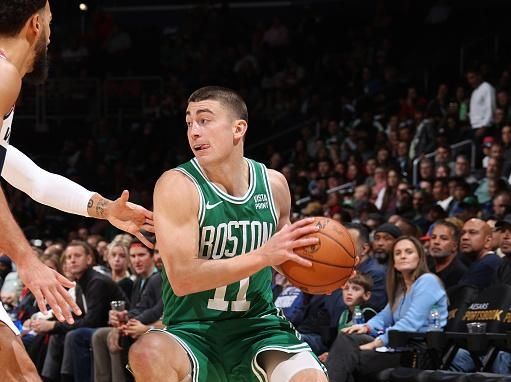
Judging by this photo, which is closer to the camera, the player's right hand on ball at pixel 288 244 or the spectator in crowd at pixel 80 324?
the player's right hand on ball at pixel 288 244

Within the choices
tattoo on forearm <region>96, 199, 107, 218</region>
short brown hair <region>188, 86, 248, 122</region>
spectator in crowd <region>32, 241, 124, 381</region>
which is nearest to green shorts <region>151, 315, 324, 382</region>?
tattoo on forearm <region>96, 199, 107, 218</region>

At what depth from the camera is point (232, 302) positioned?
185 inches

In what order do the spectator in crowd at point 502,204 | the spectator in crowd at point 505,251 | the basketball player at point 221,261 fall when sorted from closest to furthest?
the basketball player at point 221,261, the spectator in crowd at point 505,251, the spectator in crowd at point 502,204

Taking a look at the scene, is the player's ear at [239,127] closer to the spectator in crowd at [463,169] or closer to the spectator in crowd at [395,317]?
the spectator in crowd at [395,317]

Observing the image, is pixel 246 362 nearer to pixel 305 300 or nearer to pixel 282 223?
pixel 282 223

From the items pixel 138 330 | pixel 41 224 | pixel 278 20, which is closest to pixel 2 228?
pixel 138 330

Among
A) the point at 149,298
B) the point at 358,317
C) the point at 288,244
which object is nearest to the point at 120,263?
the point at 149,298

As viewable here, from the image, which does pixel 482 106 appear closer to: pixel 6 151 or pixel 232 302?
pixel 232 302

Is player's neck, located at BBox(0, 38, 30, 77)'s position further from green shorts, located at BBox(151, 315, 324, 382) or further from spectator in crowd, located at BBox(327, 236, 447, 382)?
spectator in crowd, located at BBox(327, 236, 447, 382)

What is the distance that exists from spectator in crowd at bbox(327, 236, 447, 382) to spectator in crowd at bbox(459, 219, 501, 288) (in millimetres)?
536

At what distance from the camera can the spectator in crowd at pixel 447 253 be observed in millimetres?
8234

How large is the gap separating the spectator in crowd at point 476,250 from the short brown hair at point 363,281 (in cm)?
74

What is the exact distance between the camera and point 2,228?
3.37 meters

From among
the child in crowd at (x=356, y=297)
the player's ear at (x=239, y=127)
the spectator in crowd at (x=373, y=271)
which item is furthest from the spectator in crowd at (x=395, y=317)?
the player's ear at (x=239, y=127)
